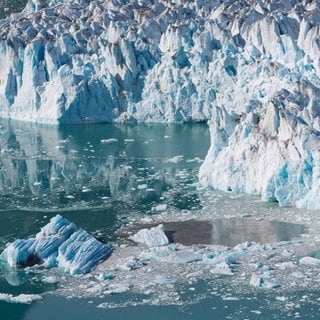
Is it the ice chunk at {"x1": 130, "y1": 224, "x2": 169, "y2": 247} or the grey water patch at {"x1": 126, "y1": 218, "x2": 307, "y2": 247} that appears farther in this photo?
the grey water patch at {"x1": 126, "y1": 218, "x2": 307, "y2": 247}

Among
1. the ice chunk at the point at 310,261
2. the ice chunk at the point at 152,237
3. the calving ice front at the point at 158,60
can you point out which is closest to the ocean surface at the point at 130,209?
the ice chunk at the point at 310,261

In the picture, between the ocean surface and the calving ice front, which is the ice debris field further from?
the calving ice front

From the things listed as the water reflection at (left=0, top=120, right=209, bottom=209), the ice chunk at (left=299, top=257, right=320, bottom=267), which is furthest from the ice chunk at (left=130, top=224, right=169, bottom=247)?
the ice chunk at (left=299, top=257, right=320, bottom=267)

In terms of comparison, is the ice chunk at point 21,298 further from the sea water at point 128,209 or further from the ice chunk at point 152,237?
the ice chunk at point 152,237

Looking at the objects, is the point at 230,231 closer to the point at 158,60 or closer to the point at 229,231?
the point at 229,231

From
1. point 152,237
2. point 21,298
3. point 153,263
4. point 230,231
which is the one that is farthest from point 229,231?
point 21,298

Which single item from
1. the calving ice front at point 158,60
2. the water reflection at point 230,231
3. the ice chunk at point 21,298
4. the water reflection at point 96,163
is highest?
the calving ice front at point 158,60
